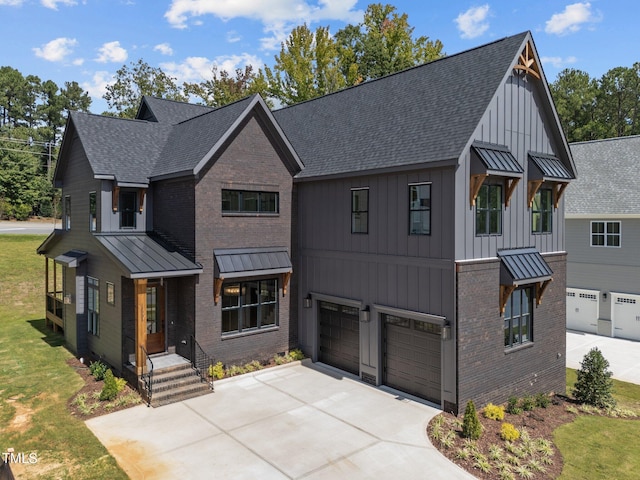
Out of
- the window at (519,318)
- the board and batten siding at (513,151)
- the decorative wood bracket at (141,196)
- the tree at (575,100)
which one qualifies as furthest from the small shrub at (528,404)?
the tree at (575,100)

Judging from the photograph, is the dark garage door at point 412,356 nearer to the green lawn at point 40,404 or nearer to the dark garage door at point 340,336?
the dark garage door at point 340,336

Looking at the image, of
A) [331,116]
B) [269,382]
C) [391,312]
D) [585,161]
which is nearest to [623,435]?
[391,312]

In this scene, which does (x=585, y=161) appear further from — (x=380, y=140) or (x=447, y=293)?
(x=447, y=293)

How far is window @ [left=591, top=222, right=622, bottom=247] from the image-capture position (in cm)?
2256

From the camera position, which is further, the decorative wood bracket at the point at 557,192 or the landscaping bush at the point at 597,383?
the decorative wood bracket at the point at 557,192

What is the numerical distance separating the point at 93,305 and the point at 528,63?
1661 centimetres

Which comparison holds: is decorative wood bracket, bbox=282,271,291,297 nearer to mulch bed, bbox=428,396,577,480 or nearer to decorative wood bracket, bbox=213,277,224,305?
decorative wood bracket, bbox=213,277,224,305

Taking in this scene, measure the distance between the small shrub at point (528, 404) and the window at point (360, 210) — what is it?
6.84 metres

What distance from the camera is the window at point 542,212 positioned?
14414mm

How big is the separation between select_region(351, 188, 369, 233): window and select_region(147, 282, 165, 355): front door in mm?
6812

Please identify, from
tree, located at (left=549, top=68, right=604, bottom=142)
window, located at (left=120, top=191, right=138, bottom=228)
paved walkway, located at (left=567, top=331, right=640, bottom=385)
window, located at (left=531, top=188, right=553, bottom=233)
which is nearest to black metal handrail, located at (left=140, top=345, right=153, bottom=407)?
window, located at (left=120, top=191, right=138, bottom=228)

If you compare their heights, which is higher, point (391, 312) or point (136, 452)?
point (391, 312)

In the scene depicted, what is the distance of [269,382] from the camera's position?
14.5m

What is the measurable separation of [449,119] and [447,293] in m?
4.98
